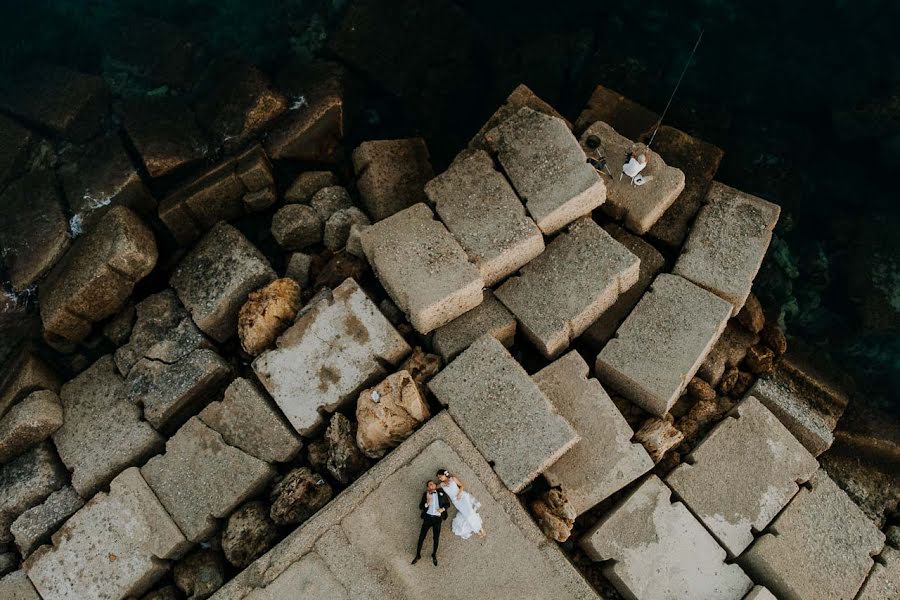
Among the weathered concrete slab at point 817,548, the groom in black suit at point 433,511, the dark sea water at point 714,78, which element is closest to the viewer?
the groom in black suit at point 433,511

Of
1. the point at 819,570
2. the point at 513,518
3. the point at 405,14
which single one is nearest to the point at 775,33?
the point at 405,14

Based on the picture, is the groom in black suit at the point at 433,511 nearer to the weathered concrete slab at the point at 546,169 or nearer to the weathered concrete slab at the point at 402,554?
the weathered concrete slab at the point at 402,554

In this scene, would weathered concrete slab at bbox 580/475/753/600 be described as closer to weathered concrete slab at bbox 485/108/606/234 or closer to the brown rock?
weathered concrete slab at bbox 485/108/606/234

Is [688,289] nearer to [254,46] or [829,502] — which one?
[829,502]

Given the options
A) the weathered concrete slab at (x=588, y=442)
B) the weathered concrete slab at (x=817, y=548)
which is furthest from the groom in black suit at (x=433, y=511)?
the weathered concrete slab at (x=817, y=548)

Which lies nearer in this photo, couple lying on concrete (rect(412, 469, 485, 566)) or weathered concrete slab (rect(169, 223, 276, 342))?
couple lying on concrete (rect(412, 469, 485, 566))

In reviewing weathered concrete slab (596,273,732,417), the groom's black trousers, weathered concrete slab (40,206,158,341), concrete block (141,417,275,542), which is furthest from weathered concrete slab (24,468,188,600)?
weathered concrete slab (596,273,732,417)

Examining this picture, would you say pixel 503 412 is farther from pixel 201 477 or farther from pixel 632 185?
pixel 201 477
